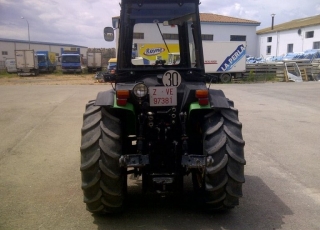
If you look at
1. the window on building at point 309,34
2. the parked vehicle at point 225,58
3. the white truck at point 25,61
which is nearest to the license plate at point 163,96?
the parked vehicle at point 225,58

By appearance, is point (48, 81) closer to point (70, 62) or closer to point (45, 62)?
point (70, 62)

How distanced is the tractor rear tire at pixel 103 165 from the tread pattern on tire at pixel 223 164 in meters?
0.97

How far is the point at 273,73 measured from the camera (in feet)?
96.2

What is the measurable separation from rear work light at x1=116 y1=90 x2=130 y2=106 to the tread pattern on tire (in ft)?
3.15

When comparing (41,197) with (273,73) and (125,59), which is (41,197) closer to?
(125,59)

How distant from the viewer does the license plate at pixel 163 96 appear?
4016mm

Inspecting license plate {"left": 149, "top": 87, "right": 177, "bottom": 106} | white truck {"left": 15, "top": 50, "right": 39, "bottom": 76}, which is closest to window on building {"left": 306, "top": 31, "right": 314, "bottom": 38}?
white truck {"left": 15, "top": 50, "right": 39, "bottom": 76}

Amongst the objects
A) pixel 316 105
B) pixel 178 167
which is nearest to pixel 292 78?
pixel 316 105

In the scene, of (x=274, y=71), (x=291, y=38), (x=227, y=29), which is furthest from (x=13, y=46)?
(x=274, y=71)

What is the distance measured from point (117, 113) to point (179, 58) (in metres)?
1.38

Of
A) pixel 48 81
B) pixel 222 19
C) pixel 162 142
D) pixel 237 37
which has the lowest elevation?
pixel 48 81

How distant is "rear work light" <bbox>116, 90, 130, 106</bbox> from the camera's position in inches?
155

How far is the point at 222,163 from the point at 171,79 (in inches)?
42.8

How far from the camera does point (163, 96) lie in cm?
403
